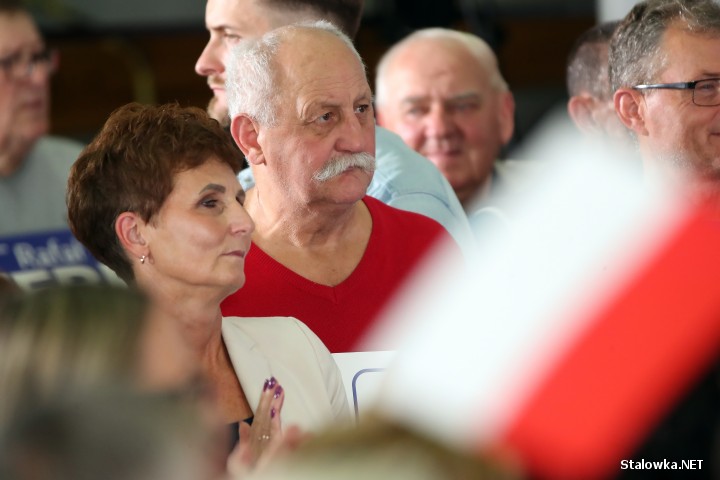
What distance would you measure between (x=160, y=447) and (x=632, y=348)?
1.33m

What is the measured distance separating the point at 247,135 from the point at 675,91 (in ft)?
3.52

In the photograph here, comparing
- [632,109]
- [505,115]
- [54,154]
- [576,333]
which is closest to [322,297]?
[576,333]

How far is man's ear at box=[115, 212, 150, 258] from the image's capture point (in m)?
2.34

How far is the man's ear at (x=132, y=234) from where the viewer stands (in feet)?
7.68

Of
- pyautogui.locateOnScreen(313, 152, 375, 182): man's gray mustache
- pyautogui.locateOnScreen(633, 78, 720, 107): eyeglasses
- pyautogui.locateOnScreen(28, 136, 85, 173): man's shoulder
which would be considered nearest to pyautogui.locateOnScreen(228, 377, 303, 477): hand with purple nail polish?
pyautogui.locateOnScreen(313, 152, 375, 182): man's gray mustache

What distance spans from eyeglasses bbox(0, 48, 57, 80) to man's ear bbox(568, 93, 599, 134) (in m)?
1.75

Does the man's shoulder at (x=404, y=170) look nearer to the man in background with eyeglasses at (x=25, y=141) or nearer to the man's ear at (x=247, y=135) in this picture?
the man's ear at (x=247, y=135)

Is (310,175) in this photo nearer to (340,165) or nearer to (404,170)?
(340,165)

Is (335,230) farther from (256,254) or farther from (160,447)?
(160,447)

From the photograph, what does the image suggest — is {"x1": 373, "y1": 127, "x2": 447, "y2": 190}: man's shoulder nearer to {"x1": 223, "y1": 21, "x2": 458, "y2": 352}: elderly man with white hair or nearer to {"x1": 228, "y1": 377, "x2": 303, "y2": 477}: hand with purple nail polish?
{"x1": 223, "y1": 21, "x2": 458, "y2": 352}: elderly man with white hair

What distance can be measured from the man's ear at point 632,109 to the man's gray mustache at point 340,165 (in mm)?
755

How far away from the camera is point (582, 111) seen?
3.86 m

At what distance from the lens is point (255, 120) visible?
8.89 feet

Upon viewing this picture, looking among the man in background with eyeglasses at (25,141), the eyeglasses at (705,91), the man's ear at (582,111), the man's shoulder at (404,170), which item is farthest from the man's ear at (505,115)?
the man in background with eyeglasses at (25,141)
